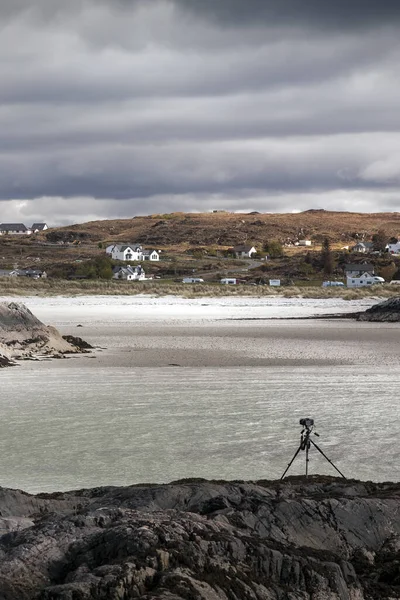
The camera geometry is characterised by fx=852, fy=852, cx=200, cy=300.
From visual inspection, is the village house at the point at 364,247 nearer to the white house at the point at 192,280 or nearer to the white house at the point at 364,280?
the white house at the point at 364,280

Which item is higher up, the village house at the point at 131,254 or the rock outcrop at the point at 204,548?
the village house at the point at 131,254

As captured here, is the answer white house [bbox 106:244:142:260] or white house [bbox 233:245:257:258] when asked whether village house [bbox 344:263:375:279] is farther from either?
white house [bbox 106:244:142:260]

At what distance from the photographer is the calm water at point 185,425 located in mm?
11469

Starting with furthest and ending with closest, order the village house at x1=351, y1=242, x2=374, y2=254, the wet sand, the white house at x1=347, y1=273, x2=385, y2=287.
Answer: the village house at x1=351, y1=242, x2=374, y2=254, the white house at x1=347, y1=273, x2=385, y2=287, the wet sand

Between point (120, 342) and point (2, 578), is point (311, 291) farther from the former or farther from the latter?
point (2, 578)

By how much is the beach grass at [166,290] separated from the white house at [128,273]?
73.3 ft

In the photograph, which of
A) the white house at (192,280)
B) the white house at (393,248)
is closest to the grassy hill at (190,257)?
the white house at (192,280)

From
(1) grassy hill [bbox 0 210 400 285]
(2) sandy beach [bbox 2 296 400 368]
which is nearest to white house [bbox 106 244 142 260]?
(1) grassy hill [bbox 0 210 400 285]

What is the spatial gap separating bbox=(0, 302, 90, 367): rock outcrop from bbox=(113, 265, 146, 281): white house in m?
80.4

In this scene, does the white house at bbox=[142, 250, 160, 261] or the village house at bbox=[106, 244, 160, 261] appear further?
the white house at bbox=[142, 250, 160, 261]

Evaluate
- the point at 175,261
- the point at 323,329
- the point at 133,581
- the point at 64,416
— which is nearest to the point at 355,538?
the point at 133,581

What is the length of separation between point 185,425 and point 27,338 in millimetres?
13899

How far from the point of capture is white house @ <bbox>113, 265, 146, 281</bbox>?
11011cm

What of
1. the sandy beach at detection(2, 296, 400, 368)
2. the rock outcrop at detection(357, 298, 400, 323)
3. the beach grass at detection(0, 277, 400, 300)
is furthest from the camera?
the beach grass at detection(0, 277, 400, 300)
